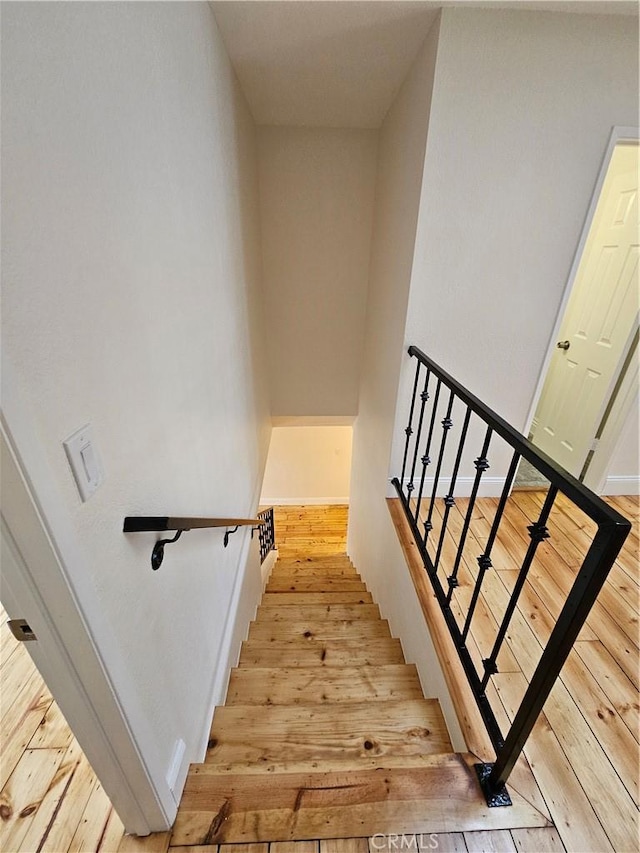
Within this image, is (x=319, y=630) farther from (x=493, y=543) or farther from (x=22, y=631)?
(x=22, y=631)

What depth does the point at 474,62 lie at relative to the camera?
1.54m

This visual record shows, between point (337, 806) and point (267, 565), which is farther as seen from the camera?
point (267, 565)

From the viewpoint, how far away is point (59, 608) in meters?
0.64

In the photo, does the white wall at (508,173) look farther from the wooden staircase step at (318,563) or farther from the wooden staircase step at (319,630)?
the wooden staircase step at (318,563)

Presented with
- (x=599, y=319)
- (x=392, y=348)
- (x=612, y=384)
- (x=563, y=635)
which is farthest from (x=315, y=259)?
(x=563, y=635)

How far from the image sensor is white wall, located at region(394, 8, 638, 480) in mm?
1523

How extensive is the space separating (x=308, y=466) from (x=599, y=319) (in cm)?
430

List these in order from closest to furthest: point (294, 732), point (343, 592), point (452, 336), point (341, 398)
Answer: point (294, 732) → point (452, 336) → point (343, 592) → point (341, 398)

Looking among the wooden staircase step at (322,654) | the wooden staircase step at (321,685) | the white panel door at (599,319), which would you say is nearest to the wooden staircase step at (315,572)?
the wooden staircase step at (322,654)

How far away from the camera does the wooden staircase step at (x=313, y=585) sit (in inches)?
122

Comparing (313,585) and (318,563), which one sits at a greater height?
(313,585)

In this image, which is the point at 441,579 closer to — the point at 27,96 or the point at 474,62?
the point at 27,96

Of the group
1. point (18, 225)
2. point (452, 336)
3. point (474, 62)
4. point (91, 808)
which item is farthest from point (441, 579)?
point (474, 62)

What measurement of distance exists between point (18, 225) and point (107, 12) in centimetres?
58
